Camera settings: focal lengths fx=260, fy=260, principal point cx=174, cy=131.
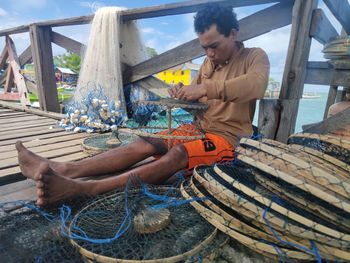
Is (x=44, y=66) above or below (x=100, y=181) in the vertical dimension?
above

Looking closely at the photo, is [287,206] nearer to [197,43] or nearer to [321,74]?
[321,74]

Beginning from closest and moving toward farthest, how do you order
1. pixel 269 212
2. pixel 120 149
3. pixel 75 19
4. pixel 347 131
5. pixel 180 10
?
pixel 269 212 < pixel 347 131 < pixel 120 149 < pixel 180 10 < pixel 75 19

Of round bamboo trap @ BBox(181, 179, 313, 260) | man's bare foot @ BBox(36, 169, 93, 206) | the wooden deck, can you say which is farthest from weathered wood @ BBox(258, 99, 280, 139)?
the wooden deck

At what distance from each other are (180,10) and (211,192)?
9.62 feet

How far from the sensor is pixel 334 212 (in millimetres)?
1354

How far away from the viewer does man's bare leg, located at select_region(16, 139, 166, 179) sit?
2.03m

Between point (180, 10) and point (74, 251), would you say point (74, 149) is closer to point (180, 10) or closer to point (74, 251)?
point (74, 251)

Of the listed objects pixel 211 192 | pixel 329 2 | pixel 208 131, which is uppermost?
pixel 329 2

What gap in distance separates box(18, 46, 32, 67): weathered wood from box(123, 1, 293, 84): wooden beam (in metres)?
2.87

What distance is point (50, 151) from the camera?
3209 millimetres

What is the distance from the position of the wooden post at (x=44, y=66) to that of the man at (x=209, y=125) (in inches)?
160

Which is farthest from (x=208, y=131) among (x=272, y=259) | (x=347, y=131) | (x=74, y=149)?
(x=74, y=149)

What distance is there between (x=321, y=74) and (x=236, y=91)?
114 cm

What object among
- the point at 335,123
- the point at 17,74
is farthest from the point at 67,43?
the point at 335,123
